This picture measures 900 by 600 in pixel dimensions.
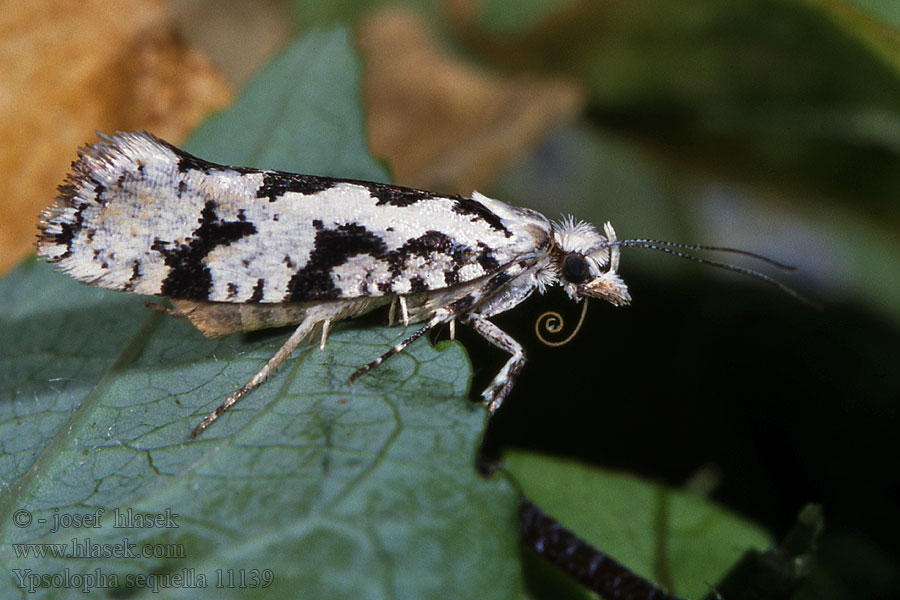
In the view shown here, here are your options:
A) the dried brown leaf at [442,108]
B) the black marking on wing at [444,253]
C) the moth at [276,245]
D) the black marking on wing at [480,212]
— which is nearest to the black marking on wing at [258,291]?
the moth at [276,245]

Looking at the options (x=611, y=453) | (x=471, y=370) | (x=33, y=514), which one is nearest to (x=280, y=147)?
(x=471, y=370)

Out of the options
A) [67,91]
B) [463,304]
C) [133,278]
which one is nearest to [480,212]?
[463,304]

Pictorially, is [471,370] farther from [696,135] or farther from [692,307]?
[696,135]

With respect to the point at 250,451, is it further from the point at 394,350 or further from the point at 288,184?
the point at 288,184

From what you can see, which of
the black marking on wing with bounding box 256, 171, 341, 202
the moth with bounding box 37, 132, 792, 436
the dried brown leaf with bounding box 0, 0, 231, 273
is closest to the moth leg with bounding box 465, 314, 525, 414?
the moth with bounding box 37, 132, 792, 436

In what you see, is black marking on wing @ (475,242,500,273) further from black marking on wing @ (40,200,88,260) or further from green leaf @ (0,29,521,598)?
black marking on wing @ (40,200,88,260)

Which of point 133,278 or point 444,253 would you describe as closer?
point 133,278
